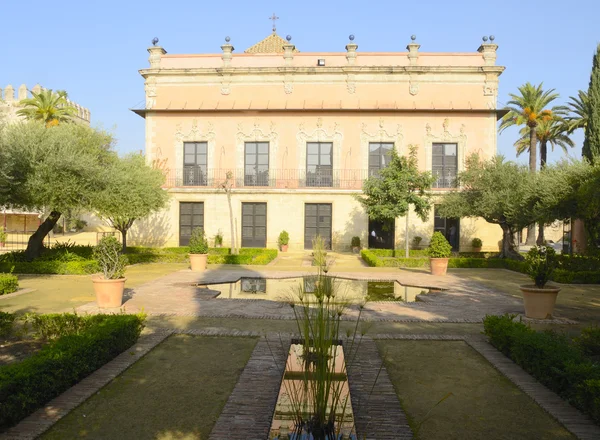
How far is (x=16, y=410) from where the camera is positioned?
3812mm

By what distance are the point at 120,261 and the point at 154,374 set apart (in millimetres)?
4021

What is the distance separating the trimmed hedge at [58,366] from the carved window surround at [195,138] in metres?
19.0

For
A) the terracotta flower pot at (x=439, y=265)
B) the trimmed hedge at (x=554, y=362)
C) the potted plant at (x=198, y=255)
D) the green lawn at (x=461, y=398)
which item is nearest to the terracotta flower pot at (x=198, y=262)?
the potted plant at (x=198, y=255)

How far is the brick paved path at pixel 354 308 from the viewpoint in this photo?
818 centimetres

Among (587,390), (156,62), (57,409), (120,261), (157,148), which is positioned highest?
(156,62)

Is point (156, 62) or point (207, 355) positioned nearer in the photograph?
point (207, 355)

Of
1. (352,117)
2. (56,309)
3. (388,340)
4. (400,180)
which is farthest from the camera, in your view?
(352,117)

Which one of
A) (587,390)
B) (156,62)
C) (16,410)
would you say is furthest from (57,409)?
(156,62)

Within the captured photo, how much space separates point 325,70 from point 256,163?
5.87m

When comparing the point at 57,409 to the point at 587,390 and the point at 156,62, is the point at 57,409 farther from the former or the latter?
the point at 156,62

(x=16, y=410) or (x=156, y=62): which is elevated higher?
(x=156, y=62)

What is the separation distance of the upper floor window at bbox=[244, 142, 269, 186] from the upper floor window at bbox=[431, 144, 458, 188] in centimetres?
848

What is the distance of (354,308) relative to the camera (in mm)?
8875

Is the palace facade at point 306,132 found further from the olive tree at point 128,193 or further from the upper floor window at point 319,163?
the olive tree at point 128,193
